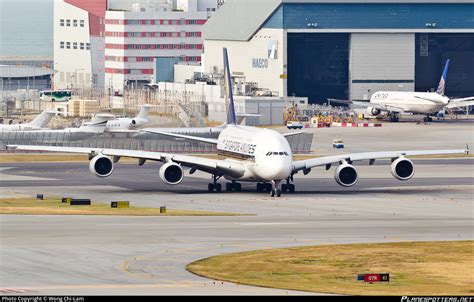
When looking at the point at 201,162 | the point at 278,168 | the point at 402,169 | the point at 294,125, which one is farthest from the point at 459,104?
the point at 278,168

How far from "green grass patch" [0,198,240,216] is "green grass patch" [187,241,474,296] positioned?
18378 millimetres

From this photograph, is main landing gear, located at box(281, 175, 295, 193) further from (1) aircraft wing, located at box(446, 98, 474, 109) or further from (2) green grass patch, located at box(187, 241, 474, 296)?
(1) aircraft wing, located at box(446, 98, 474, 109)

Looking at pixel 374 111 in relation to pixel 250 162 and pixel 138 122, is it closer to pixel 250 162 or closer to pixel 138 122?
pixel 138 122

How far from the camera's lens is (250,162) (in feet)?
311

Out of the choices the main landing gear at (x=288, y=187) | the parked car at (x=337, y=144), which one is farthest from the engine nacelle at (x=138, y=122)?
the main landing gear at (x=288, y=187)

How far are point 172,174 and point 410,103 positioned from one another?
103 m

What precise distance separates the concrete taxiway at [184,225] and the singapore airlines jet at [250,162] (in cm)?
143

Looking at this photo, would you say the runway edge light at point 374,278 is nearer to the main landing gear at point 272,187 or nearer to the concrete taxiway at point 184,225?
the concrete taxiway at point 184,225

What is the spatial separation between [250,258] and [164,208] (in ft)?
70.6

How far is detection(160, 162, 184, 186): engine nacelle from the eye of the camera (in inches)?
3814

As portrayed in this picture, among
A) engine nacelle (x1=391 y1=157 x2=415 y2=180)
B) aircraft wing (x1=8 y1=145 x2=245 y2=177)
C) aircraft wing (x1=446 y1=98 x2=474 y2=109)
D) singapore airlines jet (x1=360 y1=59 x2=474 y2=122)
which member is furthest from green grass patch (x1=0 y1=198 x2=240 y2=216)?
aircraft wing (x1=446 y1=98 x2=474 y2=109)

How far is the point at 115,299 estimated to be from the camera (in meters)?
48.2

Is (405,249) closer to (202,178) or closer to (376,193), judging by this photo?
(376,193)

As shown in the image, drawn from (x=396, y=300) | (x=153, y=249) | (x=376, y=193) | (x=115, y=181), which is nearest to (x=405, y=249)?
(x=153, y=249)
